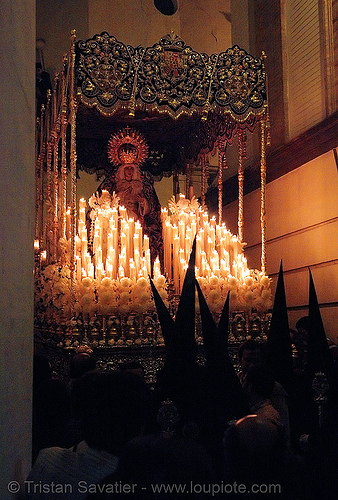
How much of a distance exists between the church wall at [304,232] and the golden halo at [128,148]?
81.1 inches

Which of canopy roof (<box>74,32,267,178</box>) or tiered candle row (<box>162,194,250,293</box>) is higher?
canopy roof (<box>74,32,267,178</box>)

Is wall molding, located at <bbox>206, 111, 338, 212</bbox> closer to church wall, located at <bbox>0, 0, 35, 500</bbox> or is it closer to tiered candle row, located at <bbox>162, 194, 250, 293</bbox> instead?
tiered candle row, located at <bbox>162, 194, 250, 293</bbox>

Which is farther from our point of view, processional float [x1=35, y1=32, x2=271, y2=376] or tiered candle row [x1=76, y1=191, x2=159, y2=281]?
tiered candle row [x1=76, y1=191, x2=159, y2=281]

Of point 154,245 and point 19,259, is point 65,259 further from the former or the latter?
point 19,259

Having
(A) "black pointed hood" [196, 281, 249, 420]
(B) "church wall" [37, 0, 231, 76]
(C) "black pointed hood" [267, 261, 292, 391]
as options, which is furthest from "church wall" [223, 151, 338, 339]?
(A) "black pointed hood" [196, 281, 249, 420]

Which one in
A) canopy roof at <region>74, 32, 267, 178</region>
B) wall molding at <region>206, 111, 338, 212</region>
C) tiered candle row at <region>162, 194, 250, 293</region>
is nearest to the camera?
canopy roof at <region>74, 32, 267, 178</region>

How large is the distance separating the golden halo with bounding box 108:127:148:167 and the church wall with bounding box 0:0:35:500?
19.2 ft

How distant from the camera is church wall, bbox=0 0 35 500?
6.65ft

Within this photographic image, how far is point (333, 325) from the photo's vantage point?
25.2 feet

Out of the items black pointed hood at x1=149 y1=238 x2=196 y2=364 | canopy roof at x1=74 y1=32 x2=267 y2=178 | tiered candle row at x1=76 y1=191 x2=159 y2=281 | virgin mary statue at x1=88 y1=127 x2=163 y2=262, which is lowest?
black pointed hood at x1=149 y1=238 x2=196 y2=364

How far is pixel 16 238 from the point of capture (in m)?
2.29

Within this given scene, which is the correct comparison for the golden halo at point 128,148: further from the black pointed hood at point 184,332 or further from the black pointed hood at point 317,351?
the black pointed hood at point 184,332

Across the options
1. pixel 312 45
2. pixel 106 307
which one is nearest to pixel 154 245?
pixel 106 307

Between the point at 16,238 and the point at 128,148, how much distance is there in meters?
6.61
